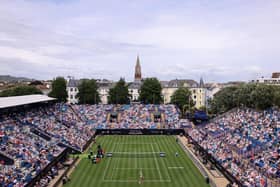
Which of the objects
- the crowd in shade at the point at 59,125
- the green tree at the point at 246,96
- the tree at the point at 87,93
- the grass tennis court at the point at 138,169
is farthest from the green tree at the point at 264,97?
the tree at the point at 87,93

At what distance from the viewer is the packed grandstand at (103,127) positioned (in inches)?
976

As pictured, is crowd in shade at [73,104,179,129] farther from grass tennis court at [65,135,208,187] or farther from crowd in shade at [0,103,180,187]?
grass tennis court at [65,135,208,187]

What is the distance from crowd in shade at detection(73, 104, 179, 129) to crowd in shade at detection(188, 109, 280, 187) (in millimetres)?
10589

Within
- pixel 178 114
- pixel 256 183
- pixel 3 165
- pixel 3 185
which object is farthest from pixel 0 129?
pixel 178 114

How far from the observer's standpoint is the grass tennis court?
26859 mm

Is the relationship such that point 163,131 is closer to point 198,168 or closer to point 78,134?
point 78,134

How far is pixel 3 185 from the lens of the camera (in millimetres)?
20984

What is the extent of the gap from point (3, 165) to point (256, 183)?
21718 millimetres

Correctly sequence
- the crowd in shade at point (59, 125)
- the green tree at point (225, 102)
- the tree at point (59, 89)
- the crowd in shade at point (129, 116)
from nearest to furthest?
the crowd in shade at point (59, 125), the crowd in shade at point (129, 116), the green tree at point (225, 102), the tree at point (59, 89)

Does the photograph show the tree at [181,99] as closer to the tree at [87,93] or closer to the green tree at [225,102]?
the green tree at [225,102]

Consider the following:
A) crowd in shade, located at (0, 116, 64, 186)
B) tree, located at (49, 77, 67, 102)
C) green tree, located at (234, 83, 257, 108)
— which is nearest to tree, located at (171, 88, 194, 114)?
green tree, located at (234, 83, 257, 108)

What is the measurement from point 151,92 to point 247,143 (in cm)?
4491

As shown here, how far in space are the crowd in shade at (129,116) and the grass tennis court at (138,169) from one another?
11.0 m

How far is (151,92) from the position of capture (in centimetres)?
7581
